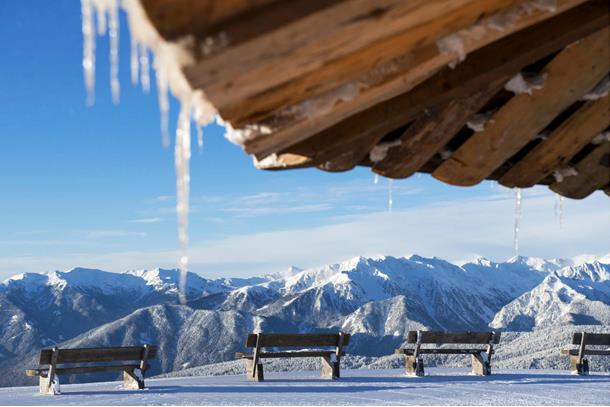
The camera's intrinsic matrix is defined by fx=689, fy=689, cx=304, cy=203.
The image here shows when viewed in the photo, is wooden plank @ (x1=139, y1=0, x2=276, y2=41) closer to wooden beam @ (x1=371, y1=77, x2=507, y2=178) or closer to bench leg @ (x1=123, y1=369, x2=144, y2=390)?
wooden beam @ (x1=371, y1=77, x2=507, y2=178)

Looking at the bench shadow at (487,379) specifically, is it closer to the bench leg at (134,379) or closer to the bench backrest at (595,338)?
the bench backrest at (595,338)

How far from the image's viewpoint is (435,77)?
189 cm

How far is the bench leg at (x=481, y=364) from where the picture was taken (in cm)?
1531

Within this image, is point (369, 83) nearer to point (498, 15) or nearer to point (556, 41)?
point (498, 15)

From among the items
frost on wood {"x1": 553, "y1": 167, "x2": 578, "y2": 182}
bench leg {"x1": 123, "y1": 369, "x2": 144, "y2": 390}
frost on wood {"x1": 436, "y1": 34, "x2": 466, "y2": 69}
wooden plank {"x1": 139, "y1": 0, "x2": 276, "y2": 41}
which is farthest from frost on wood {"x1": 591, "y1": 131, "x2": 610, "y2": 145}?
bench leg {"x1": 123, "y1": 369, "x2": 144, "y2": 390}

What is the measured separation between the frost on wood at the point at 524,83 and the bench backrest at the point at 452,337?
12.6 metres

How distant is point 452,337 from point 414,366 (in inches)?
43.0

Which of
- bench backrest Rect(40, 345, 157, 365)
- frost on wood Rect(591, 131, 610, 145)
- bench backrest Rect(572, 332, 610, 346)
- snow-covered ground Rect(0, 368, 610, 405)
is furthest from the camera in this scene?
bench backrest Rect(572, 332, 610, 346)

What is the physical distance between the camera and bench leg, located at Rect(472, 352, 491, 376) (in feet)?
50.2

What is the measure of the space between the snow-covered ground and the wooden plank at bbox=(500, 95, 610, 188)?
7.79m

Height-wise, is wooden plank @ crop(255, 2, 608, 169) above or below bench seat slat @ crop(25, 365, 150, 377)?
above

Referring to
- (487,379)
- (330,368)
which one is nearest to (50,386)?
(330,368)

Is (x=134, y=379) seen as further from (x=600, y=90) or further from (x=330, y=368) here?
(x=600, y=90)

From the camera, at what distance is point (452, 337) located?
14.7m
